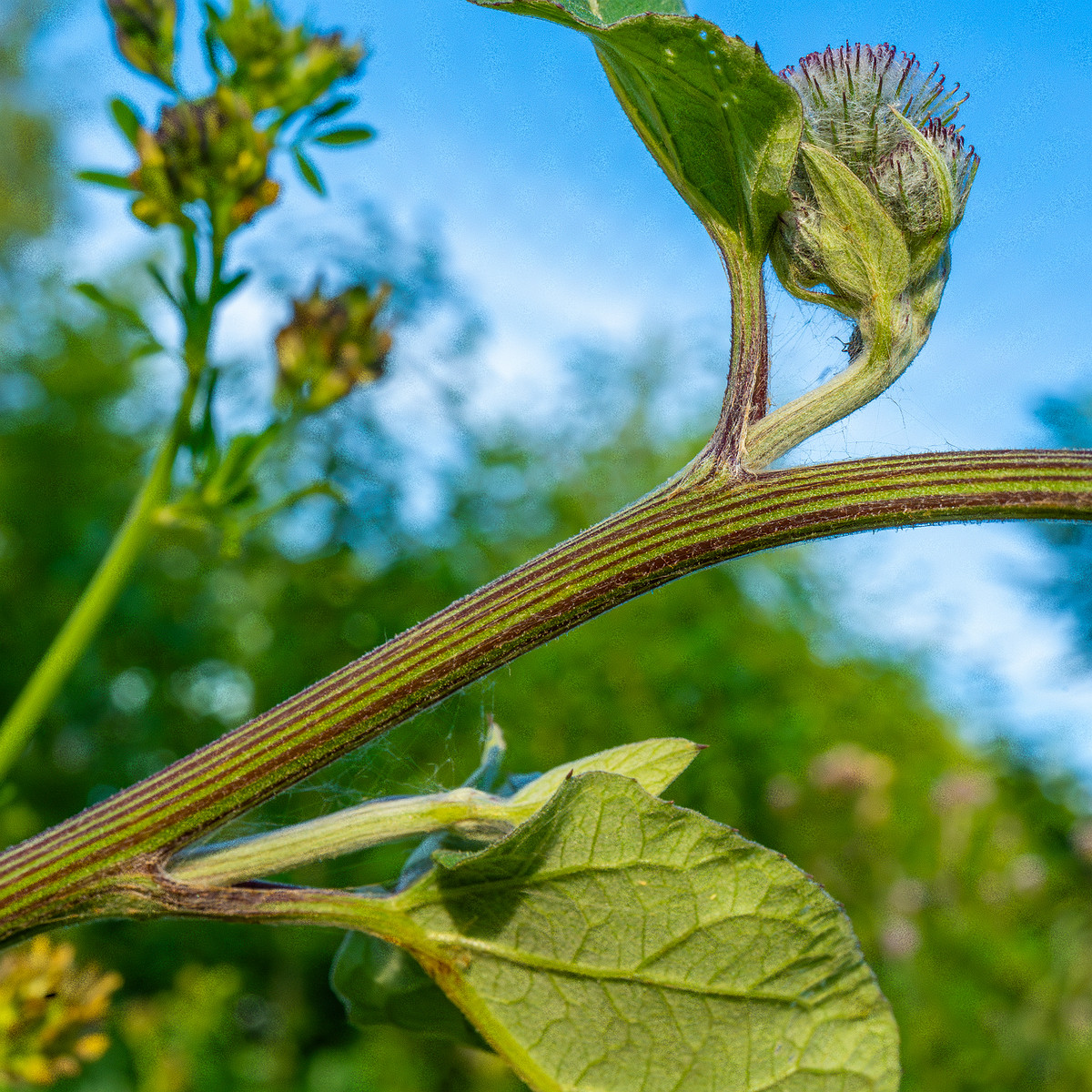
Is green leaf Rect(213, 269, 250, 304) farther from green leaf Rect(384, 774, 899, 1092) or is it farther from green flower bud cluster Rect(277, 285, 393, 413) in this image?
green leaf Rect(384, 774, 899, 1092)

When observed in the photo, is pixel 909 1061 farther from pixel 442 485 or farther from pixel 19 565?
pixel 19 565

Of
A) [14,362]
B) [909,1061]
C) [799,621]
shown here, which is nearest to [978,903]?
[909,1061]

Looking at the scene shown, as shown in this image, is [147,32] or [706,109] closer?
[706,109]

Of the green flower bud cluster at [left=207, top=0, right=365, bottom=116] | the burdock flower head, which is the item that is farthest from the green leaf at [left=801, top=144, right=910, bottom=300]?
the green flower bud cluster at [left=207, top=0, right=365, bottom=116]

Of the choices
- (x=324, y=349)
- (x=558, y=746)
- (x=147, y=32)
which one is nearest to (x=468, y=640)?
(x=324, y=349)

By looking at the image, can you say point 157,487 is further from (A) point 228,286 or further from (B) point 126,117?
(B) point 126,117

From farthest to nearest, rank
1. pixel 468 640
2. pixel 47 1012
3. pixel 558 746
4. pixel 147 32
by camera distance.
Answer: pixel 558 746 → pixel 147 32 → pixel 47 1012 → pixel 468 640
